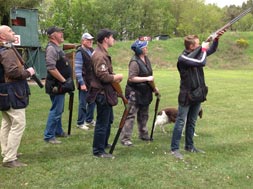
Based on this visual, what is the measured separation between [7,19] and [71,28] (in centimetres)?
4250

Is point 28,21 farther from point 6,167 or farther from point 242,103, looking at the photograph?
point 6,167

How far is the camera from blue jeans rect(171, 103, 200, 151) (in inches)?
266

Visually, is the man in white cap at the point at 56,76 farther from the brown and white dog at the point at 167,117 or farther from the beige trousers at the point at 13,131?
the brown and white dog at the point at 167,117

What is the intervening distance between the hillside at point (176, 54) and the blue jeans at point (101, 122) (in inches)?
1365

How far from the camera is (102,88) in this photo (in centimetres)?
629

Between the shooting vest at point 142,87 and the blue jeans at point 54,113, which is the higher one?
the shooting vest at point 142,87

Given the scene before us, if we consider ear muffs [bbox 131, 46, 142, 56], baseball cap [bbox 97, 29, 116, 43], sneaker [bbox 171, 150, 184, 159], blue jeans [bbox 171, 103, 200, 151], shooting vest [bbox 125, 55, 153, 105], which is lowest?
sneaker [bbox 171, 150, 184, 159]

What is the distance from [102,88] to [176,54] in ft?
139

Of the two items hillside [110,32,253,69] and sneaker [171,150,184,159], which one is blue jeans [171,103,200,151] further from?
hillside [110,32,253,69]

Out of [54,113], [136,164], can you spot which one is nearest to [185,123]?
[136,164]

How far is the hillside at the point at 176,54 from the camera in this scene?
146 feet

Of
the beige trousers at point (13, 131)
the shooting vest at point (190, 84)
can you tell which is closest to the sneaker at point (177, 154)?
the shooting vest at point (190, 84)

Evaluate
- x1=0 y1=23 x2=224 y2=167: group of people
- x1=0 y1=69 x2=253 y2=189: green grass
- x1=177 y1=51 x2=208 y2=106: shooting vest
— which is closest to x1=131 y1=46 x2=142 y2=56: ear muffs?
x1=0 y1=23 x2=224 y2=167: group of people

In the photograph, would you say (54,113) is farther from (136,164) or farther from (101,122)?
(136,164)
